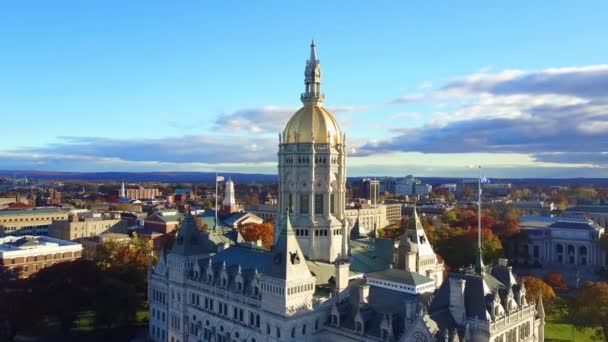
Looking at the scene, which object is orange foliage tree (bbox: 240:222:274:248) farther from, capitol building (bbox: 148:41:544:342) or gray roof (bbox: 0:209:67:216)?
gray roof (bbox: 0:209:67:216)

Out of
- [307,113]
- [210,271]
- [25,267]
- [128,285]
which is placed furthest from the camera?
[25,267]

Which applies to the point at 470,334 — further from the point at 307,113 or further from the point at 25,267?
the point at 25,267

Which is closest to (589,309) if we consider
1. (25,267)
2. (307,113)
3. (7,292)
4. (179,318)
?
(307,113)

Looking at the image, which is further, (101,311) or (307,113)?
(101,311)

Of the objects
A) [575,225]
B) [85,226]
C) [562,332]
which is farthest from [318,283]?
[85,226]

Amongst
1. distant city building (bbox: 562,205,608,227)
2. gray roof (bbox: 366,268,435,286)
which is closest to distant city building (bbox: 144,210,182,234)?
gray roof (bbox: 366,268,435,286)

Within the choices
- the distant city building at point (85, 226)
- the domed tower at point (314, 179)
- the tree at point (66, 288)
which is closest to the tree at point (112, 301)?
the tree at point (66, 288)
